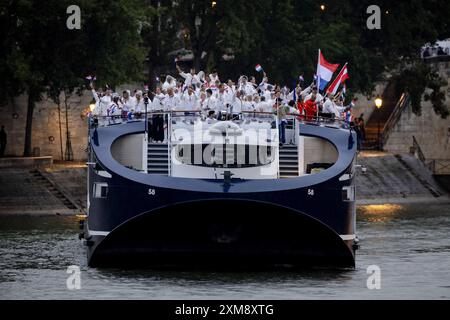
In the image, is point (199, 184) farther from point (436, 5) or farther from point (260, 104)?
point (436, 5)

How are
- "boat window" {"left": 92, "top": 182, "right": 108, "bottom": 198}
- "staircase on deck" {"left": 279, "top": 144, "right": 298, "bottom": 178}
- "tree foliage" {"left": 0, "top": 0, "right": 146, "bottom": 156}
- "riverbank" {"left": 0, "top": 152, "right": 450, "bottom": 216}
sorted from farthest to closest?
"tree foliage" {"left": 0, "top": 0, "right": 146, "bottom": 156} → "riverbank" {"left": 0, "top": 152, "right": 450, "bottom": 216} → "staircase on deck" {"left": 279, "top": 144, "right": 298, "bottom": 178} → "boat window" {"left": 92, "top": 182, "right": 108, "bottom": 198}

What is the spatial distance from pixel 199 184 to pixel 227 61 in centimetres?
4747

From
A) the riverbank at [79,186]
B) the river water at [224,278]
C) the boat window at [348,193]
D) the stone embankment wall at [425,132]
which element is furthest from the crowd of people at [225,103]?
the stone embankment wall at [425,132]

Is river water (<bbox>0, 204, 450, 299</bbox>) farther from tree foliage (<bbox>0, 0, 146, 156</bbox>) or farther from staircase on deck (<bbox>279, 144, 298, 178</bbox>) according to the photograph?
tree foliage (<bbox>0, 0, 146, 156</bbox>)

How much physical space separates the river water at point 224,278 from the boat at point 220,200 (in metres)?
0.59

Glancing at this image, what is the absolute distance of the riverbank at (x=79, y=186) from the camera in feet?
295

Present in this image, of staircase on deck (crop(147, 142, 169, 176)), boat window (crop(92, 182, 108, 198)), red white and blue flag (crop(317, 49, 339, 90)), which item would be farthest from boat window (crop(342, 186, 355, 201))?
red white and blue flag (crop(317, 49, 339, 90))

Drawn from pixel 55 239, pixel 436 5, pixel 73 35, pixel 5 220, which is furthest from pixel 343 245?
pixel 436 5

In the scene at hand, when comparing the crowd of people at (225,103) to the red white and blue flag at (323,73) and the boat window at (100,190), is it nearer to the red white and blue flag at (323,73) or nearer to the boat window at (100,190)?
the red white and blue flag at (323,73)

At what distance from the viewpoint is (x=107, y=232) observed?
6138 cm

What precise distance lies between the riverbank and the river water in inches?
543

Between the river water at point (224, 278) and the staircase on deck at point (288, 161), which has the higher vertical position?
the staircase on deck at point (288, 161)

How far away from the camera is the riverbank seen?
8994 centimetres

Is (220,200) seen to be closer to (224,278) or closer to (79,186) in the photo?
(224,278)
